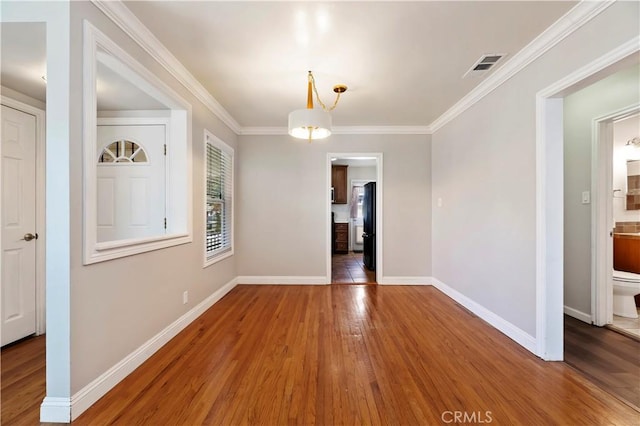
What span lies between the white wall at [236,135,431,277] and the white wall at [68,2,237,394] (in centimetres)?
145

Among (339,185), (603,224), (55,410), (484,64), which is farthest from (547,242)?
(339,185)

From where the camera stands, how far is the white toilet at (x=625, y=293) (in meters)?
2.72

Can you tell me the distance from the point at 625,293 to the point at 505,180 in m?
1.88

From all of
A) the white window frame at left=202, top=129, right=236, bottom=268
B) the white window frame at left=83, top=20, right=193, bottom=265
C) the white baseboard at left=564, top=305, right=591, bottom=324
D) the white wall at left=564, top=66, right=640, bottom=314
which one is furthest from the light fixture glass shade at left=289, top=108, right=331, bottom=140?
the white baseboard at left=564, top=305, right=591, bottom=324

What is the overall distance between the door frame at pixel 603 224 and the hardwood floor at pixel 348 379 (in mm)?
1159

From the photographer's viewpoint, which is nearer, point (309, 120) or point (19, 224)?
point (309, 120)

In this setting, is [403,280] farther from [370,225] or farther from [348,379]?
[348,379]

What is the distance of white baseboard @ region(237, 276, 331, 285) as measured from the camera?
425cm

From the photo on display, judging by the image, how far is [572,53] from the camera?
185 cm

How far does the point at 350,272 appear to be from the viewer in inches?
203

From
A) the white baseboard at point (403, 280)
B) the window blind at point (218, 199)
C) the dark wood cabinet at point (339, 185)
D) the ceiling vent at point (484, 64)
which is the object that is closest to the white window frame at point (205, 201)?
the window blind at point (218, 199)

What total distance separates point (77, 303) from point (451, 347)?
2.71 metres

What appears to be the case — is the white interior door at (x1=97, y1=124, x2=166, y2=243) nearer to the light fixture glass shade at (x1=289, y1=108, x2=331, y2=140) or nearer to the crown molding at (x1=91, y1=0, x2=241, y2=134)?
the crown molding at (x1=91, y1=0, x2=241, y2=134)

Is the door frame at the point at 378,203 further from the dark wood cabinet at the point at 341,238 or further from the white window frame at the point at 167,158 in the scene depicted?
the dark wood cabinet at the point at 341,238
